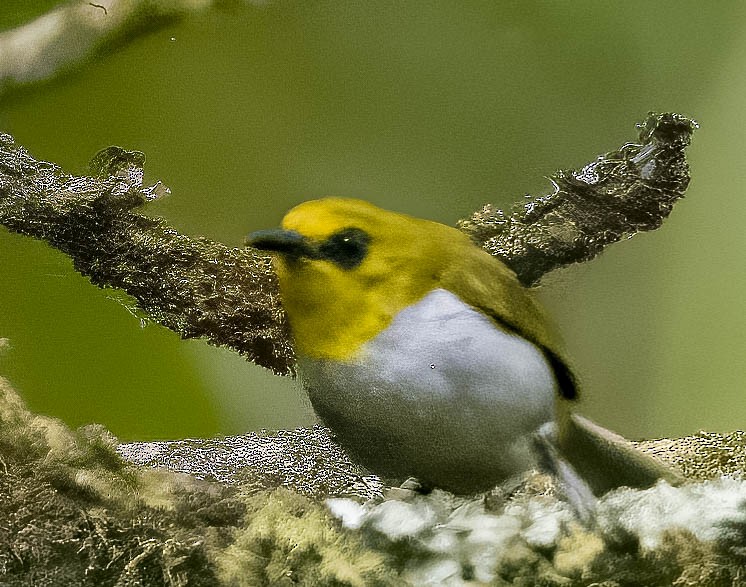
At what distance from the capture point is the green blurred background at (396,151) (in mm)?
743

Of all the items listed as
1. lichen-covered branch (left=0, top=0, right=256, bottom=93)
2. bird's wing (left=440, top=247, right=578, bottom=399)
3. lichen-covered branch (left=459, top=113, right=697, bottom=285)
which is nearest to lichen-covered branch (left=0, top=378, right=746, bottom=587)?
bird's wing (left=440, top=247, right=578, bottom=399)

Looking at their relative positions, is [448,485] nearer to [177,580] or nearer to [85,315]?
[177,580]

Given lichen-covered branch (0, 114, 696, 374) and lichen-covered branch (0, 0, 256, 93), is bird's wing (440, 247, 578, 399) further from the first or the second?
lichen-covered branch (0, 0, 256, 93)

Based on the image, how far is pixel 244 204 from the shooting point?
2.53 feet

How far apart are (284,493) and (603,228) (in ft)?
1.60

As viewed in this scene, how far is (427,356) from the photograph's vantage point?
2.28ft

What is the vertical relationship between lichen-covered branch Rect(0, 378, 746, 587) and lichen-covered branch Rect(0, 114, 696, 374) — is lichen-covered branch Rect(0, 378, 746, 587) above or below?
below

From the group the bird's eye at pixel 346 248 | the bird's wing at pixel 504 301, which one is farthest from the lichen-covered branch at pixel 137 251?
the bird's wing at pixel 504 301

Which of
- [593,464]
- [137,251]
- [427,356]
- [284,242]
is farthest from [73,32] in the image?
[593,464]

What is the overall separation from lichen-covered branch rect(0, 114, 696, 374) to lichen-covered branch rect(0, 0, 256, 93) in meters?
0.10

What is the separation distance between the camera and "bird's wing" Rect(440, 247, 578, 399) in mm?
726

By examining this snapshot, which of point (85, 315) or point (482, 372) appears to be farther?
point (85, 315)

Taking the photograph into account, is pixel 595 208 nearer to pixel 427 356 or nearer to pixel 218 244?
pixel 427 356

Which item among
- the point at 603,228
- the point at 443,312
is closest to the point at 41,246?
the point at 443,312
